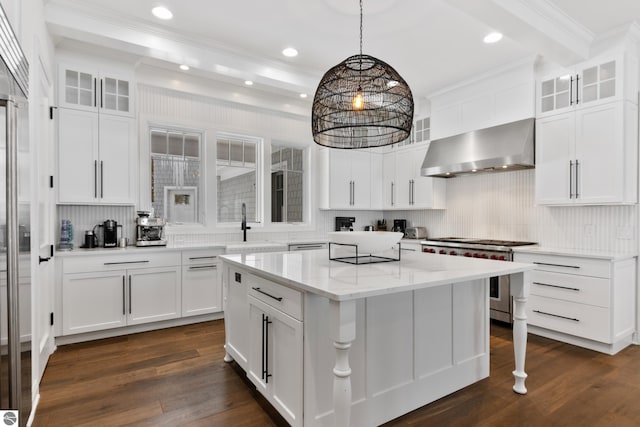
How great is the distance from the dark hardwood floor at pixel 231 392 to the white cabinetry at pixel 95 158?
1475 millimetres

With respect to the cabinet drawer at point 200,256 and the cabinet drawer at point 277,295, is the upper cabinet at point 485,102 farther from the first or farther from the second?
the cabinet drawer at point 277,295

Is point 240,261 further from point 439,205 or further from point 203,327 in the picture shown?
point 439,205

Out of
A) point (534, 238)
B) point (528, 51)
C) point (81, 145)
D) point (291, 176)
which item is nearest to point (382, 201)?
point (291, 176)

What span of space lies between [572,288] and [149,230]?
14.0 feet

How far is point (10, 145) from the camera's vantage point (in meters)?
1.40

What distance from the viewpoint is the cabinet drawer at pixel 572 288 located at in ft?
10.2

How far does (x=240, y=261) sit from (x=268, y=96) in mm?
3134

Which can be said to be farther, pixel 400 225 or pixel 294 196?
pixel 400 225

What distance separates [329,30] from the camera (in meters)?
3.28

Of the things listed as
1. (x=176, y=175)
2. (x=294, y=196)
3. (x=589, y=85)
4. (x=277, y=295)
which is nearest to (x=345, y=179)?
(x=294, y=196)

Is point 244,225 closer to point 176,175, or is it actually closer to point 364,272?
point 176,175

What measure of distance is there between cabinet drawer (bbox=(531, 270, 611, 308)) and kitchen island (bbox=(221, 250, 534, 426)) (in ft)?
4.21

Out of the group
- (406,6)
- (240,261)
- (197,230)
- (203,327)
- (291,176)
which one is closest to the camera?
(240,261)

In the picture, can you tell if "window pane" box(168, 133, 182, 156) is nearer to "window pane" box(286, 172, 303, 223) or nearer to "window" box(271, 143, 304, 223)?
"window" box(271, 143, 304, 223)
